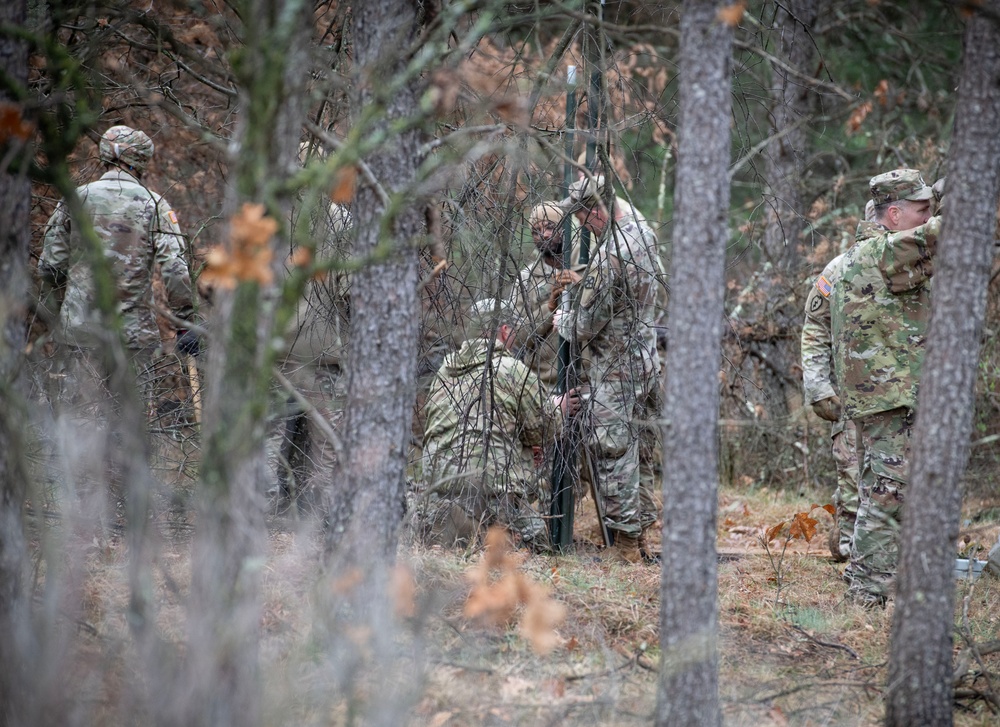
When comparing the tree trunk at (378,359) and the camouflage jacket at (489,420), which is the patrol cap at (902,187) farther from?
the tree trunk at (378,359)

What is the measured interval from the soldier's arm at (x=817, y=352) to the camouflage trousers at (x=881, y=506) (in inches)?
27.0

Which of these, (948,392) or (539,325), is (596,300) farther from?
(948,392)

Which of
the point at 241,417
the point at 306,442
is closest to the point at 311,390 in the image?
the point at 306,442

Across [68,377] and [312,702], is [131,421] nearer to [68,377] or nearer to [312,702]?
[312,702]

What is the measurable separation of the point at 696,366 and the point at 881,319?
8.93 ft

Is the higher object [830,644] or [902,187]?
[902,187]

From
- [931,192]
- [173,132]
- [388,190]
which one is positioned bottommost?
[388,190]

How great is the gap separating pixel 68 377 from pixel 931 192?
4985mm

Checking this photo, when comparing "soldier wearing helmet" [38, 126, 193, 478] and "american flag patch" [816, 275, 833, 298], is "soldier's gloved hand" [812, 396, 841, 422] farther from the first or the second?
"soldier wearing helmet" [38, 126, 193, 478]

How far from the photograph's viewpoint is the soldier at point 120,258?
19.2ft

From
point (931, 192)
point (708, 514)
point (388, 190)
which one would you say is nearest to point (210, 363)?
point (388, 190)

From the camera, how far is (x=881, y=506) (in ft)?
16.8

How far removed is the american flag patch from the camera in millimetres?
5758

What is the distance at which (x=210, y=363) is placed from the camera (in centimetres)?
266
